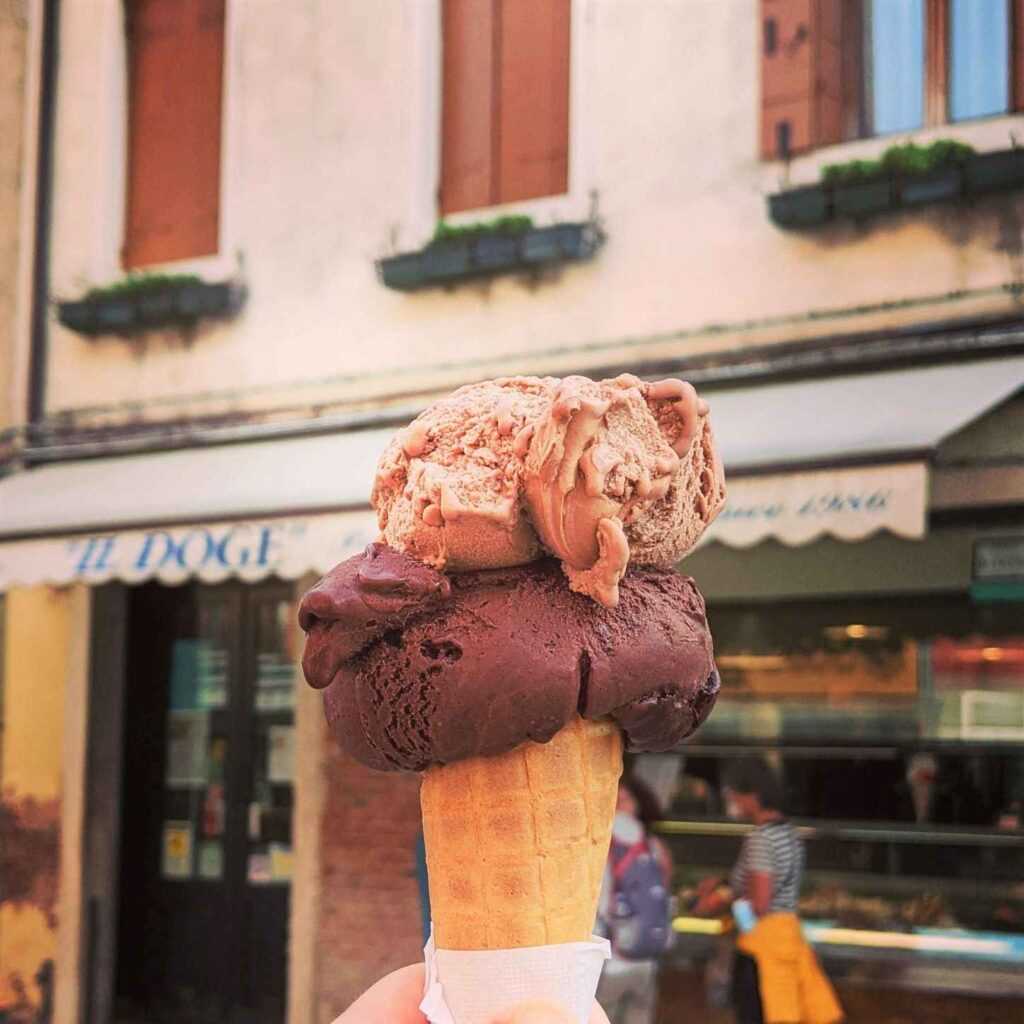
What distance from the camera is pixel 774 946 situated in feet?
20.1

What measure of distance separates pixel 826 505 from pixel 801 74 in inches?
85.9

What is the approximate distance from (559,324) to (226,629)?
292cm

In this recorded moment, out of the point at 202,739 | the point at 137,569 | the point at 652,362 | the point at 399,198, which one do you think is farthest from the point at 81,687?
the point at 652,362

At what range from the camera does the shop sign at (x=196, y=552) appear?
610 centimetres

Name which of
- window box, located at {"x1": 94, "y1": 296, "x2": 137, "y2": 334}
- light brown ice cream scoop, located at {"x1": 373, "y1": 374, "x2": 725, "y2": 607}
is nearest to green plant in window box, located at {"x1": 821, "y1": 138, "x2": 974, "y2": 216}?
window box, located at {"x1": 94, "y1": 296, "x2": 137, "y2": 334}

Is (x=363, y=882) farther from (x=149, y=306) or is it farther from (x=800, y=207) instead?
(x=800, y=207)

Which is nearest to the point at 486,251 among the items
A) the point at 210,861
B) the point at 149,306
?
the point at 149,306

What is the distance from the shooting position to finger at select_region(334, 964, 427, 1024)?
2.12m

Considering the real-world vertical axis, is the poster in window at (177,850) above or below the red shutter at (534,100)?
below

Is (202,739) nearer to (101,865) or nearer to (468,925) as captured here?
(101,865)

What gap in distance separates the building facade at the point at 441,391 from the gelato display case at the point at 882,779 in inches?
0.7

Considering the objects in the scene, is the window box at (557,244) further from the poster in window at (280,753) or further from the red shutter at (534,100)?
the poster in window at (280,753)

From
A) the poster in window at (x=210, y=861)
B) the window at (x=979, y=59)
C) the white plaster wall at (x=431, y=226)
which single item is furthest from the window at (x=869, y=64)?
the poster in window at (x=210, y=861)

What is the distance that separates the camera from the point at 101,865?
27.8 feet
